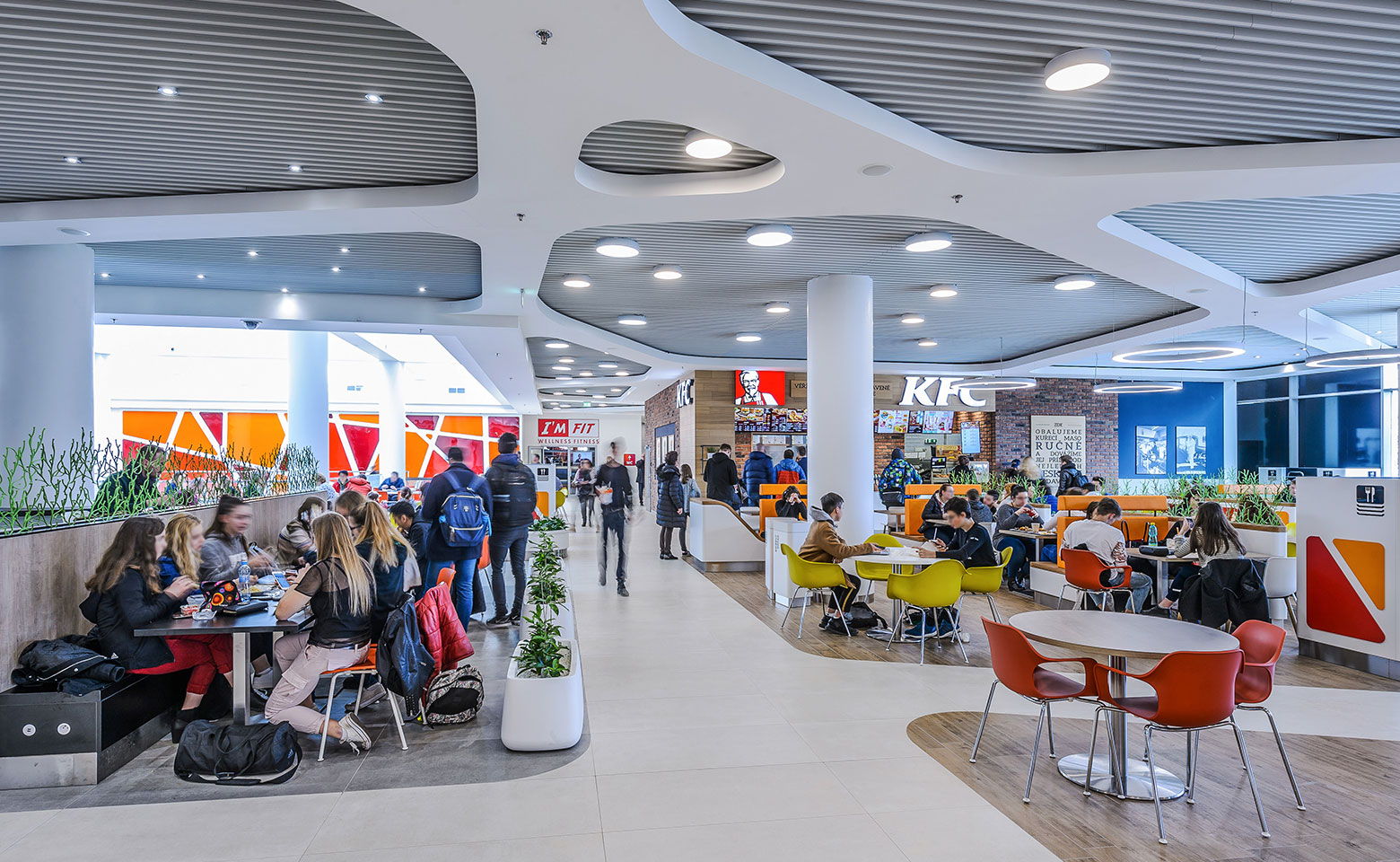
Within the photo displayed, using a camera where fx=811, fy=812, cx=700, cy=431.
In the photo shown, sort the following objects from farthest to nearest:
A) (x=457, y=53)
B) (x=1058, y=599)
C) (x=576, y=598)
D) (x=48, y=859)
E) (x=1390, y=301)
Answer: (x=1390, y=301), (x=576, y=598), (x=1058, y=599), (x=457, y=53), (x=48, y=859)

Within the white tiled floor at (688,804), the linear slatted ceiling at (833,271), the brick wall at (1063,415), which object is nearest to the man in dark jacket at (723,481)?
the linear slatted ceiling at (833,271)

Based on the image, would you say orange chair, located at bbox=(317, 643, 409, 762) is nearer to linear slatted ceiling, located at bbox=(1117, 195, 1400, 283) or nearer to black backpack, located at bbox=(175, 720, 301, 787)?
black backpack, located at bbox=(175, 720, 301, 787)

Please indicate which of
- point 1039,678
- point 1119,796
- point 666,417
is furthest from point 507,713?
point 666,417

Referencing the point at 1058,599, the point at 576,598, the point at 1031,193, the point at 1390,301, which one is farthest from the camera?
the point at 1390,301

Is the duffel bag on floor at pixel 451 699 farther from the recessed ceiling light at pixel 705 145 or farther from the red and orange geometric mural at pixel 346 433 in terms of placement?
the red and orange geometric mural at pixel 346 433

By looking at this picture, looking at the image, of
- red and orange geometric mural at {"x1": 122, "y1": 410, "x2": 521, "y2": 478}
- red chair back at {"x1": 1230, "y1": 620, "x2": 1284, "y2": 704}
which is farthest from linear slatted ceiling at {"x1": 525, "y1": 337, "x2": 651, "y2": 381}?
red chair back at {"x1": 1230, "y1": 620, "x2": 1284, "y2": 704}

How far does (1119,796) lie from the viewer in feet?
12.0

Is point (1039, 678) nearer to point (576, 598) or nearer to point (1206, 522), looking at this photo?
point (1206, 522)

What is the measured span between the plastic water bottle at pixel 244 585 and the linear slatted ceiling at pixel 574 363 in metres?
8.57

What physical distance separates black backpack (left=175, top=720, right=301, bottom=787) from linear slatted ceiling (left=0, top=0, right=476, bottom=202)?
3269 mm

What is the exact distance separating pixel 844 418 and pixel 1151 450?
14.5 m

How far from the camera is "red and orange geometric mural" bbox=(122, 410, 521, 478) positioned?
902 inches

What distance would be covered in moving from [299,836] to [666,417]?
1742cm

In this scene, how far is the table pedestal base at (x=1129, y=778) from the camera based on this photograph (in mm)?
3689
